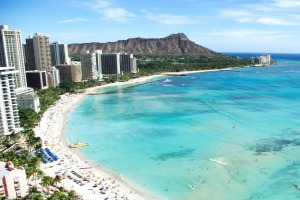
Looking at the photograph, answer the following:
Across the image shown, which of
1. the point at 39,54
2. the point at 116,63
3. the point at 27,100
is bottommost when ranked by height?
the point at 27,100

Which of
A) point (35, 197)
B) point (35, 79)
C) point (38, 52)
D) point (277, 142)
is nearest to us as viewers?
point (35, 197)

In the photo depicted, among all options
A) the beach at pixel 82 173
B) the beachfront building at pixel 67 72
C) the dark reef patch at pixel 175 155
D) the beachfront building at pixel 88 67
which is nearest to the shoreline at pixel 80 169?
the beach at pixel 82 173

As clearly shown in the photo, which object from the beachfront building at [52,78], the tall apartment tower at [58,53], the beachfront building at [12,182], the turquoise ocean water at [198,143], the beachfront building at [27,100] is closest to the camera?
the beachfront building at [12,182]

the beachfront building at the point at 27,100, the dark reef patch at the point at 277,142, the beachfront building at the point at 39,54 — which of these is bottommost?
the dark reef patch at the point at 277,142

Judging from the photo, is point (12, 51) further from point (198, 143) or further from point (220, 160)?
point (220, 160)

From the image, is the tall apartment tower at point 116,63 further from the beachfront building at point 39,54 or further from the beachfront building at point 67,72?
the beachfront building at point 39,54

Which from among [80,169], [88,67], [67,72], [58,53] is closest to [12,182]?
[80,169]
